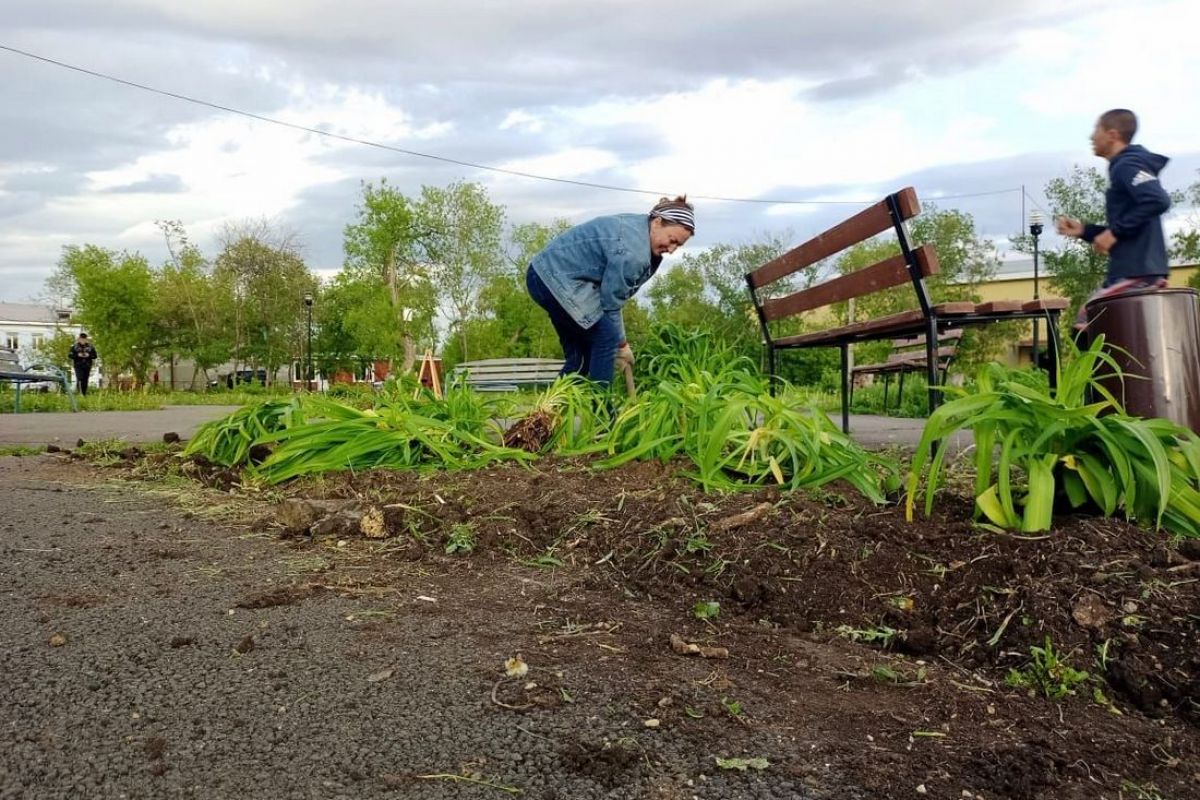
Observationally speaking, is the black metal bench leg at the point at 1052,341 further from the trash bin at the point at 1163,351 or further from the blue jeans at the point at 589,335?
the blue jeans at the point at 589,335

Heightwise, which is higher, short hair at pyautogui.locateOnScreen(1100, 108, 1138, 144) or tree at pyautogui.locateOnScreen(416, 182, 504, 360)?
tree at pyautogui.locateOnScreen(416, 182, 504, 360)

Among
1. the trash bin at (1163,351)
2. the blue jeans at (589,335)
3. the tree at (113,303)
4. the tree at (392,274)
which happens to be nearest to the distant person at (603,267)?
the blue jeans at (589,335)

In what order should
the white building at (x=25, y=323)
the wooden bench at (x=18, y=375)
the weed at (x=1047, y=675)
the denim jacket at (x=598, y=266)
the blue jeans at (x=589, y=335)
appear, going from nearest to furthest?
1. the weed at (x=1047, y=675)
2. the denim jacket at (x=598, y=266)
3. the blue jeans at (x=589, y=335)
4. the wooden bench at (x=18, y=375)
5. the white building at (x=25, y=323)

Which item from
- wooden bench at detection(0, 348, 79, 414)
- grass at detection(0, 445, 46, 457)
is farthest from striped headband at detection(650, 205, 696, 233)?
wooden bench at detection(0, 348, 79, 414)

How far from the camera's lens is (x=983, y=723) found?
1.50 m

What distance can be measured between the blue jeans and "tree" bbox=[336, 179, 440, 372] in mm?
23521

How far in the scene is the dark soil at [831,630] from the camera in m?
1.38

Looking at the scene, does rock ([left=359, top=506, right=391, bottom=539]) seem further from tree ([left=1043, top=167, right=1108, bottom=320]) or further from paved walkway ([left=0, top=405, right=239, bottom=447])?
tree ([left=1043, top=167, right=1108, bottom=320])

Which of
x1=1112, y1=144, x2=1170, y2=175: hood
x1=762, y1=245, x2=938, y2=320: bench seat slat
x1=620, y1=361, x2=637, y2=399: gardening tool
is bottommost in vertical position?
x1=620, y1=361, x2=637, y2=399: gardening tool

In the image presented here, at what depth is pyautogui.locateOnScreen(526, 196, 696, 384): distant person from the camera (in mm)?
4754

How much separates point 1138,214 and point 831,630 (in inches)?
129

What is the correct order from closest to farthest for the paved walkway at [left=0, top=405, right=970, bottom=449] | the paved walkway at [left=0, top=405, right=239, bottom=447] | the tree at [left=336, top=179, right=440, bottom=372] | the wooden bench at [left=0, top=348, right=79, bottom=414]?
the paved walkway at [left=0, top=405, right=970, bottom=449]
the paved walkway at [left=0, top=405, right=239, bottom=447]
the wooden bench at [left=0, top=348, right=79, bottom=414]
the tree at [left=336, top=179, right=440, bottom=372]

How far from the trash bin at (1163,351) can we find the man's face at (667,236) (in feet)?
7.84

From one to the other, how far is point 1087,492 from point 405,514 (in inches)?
85.4
